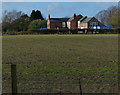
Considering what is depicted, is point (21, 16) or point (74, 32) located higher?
point (21, 16)

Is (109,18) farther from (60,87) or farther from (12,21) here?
(60,87)

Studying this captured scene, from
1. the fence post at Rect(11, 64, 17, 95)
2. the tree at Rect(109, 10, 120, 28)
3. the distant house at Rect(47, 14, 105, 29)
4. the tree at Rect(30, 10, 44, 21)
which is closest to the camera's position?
the fence post at Rect(11, 64, 17, 95)

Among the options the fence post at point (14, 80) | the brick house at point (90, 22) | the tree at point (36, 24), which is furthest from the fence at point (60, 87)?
the brick house at point (90, 22)

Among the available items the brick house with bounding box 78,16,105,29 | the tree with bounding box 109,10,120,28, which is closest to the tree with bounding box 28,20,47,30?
the brick house with bounding box 78,16,105,29

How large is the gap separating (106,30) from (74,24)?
147ft

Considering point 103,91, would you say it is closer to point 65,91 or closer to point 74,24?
point 65,91

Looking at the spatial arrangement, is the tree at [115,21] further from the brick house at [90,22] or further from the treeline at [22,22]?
the brick house at [90,22]

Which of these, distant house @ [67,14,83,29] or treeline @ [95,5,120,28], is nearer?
treeline @ [95,5,120,28]

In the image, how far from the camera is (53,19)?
429 feet

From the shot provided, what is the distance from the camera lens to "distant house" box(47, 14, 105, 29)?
114 metres

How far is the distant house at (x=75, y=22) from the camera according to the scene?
4480 inches

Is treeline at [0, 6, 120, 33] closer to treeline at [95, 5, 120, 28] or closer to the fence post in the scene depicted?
treeline at [95, 5, 120, 28]

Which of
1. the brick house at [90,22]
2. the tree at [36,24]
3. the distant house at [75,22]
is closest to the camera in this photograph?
the tree at [36,24]

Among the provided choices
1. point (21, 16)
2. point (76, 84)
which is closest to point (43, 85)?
point (76, 84)
